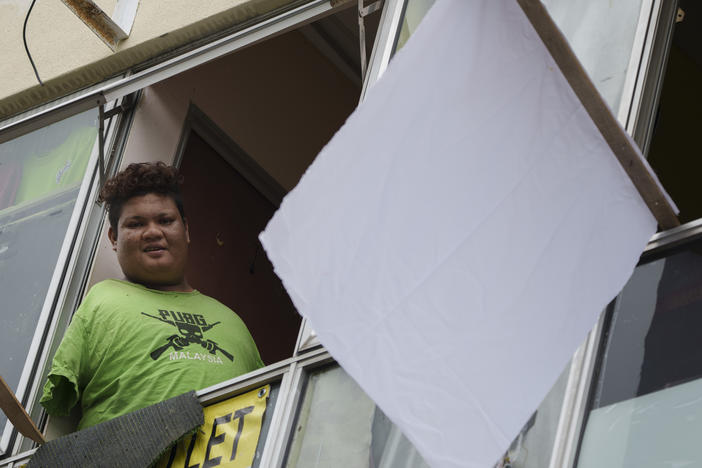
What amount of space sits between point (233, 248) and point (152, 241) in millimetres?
2012

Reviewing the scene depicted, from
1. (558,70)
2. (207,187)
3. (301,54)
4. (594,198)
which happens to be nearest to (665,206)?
(594,198)

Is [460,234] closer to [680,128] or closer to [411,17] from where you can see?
[411,17]

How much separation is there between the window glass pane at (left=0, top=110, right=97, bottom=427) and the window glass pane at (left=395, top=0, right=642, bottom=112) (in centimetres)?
290

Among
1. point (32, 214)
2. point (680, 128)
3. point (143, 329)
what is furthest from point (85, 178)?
point (680, 128)

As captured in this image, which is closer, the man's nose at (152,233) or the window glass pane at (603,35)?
the window glass pane at (603,35)

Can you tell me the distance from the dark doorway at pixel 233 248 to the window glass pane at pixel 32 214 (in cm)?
81

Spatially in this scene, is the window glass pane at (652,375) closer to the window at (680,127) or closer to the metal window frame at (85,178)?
the metal window frame at (85,178)

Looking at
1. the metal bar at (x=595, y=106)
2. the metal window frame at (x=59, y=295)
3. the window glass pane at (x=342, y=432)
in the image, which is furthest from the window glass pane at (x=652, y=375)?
the metal window frame at (x=59, y=295)

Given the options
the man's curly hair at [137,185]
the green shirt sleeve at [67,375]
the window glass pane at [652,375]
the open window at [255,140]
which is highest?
the open window at [255,140]

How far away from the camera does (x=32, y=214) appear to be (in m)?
6.93

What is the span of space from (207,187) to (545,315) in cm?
479

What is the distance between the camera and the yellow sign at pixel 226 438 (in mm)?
4812

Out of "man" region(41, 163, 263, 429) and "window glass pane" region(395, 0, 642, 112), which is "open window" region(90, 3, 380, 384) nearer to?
"man" region(41, 163, 263, 429)

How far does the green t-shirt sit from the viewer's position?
17.7 feet
